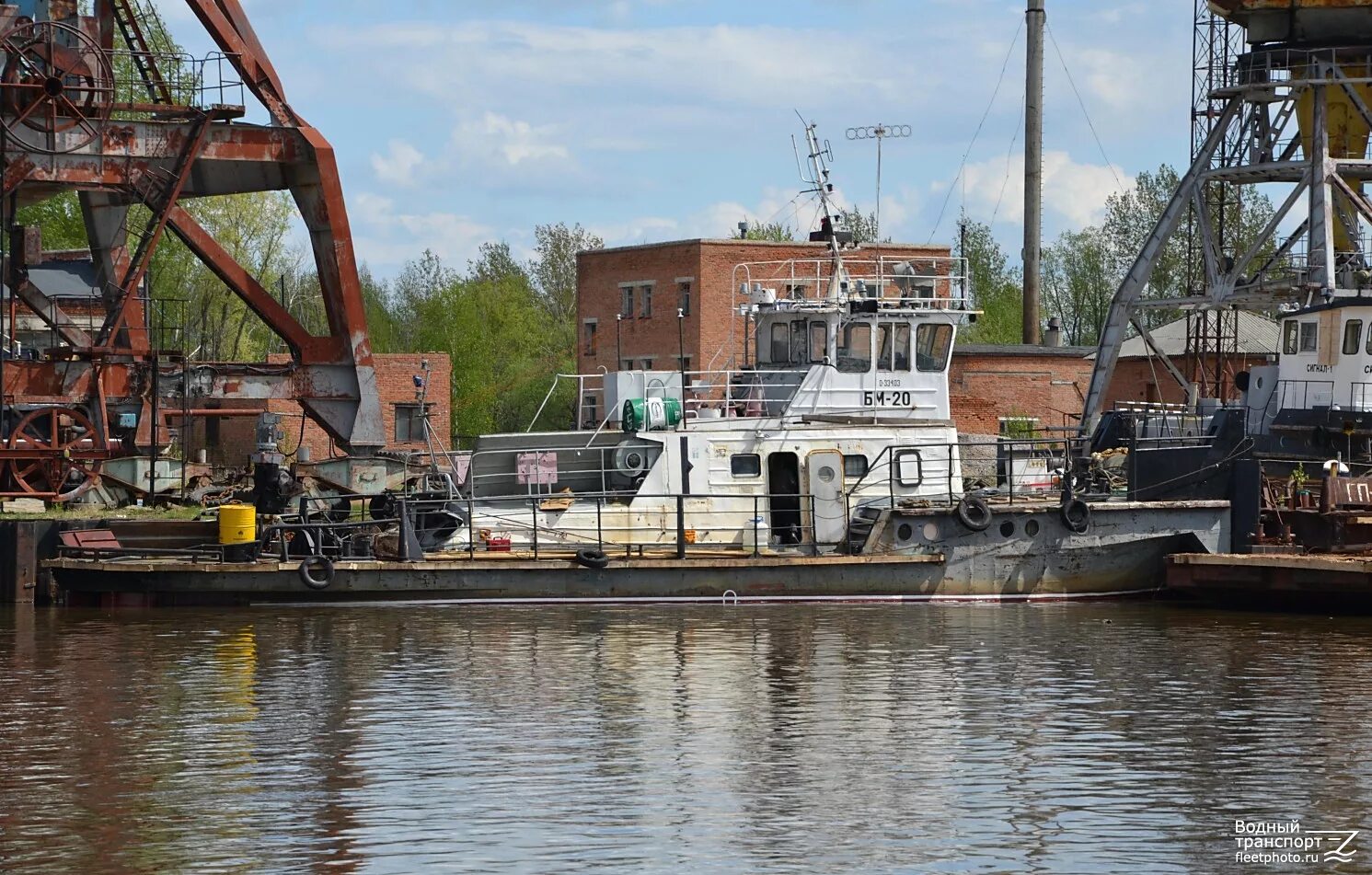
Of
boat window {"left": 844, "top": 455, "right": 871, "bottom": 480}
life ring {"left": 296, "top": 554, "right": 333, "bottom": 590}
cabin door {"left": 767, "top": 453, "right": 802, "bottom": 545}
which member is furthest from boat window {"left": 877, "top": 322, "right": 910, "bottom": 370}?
life ring {"left": 296, "top": 554, "right": 333, "bottom": 590}

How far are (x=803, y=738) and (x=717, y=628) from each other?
672 cm

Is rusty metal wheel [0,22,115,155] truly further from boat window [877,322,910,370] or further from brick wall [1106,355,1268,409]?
brick wall [1106,355,1268,409]

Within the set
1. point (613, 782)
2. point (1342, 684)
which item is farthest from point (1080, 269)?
point (613, 782)

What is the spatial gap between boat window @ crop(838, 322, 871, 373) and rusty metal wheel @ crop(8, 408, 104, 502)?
468 inches

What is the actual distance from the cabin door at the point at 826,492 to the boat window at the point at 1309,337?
7.74 metres

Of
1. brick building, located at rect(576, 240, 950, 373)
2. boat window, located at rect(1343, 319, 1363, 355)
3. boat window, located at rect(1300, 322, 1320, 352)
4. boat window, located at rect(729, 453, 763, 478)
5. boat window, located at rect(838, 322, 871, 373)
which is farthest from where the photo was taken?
brick building, located at rect(576, 240, 950, 373)

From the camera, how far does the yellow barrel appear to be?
81.4 ft

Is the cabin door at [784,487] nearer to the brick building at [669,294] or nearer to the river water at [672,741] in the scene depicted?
the river water at [672,741]

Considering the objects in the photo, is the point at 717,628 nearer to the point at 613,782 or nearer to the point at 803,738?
the point at 803,738

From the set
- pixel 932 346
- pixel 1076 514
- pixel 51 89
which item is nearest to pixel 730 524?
pixel 932 346

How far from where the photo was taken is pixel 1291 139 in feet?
123

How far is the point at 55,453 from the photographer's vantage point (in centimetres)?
2867

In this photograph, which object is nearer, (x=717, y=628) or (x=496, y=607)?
(x=717, y=628)

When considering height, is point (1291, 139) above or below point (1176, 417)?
above
